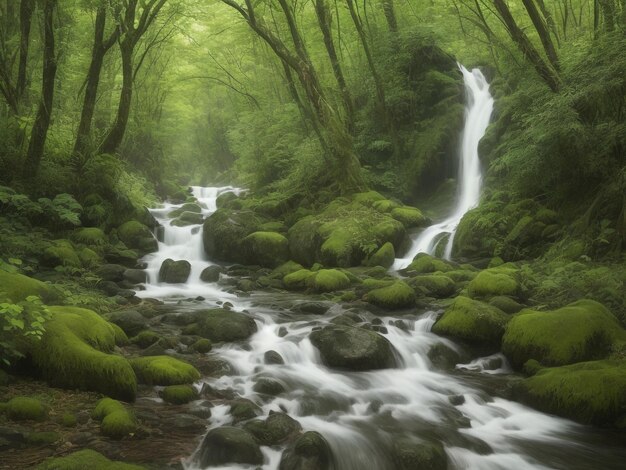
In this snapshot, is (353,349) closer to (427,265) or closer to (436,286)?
(436,286)

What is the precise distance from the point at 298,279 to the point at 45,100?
7.08 metres

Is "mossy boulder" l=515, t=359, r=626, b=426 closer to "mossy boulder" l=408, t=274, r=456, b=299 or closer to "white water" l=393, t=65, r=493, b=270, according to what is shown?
"mossy boulder" l=408, t=274, r=456, b=299

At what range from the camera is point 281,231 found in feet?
50.8

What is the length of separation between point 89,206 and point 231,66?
14.6 metres

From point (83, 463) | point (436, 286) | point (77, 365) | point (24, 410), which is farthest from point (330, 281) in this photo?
point (83, 463)

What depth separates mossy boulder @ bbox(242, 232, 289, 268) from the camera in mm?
14117

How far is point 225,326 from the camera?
807cm

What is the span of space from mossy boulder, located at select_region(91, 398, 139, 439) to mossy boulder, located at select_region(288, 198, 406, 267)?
333 inches

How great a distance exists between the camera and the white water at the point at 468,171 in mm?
13312

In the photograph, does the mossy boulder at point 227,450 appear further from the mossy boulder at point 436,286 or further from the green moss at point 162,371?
the mossy boulder at point 436,286

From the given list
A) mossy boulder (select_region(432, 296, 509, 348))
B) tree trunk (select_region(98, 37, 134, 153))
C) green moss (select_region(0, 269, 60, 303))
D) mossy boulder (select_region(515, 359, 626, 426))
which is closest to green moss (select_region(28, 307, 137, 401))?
green moss (select_region(0, 269, 60, 303))

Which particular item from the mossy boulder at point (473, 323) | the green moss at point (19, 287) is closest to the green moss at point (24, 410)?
the green moss at point (19, 287)

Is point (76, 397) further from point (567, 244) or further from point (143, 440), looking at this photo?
point (567, 244)

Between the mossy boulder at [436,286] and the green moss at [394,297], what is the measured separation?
0.70m
